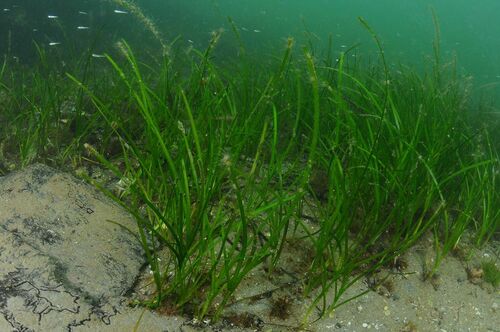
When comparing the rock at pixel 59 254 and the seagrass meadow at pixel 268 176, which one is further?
the seagrass meadow at pixel 268 176

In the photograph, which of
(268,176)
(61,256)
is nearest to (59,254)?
(61,256)

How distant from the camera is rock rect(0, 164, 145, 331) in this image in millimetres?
2088

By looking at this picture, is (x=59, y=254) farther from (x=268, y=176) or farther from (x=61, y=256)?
(x=268, y=176)

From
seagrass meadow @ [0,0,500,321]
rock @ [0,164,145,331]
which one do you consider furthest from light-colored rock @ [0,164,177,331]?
seagrass meadow @ [0,0,500,321]

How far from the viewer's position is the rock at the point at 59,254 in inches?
82.2

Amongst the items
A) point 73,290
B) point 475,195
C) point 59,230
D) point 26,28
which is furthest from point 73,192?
point 26,28

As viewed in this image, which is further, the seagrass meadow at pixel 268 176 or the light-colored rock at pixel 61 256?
the seagrass meadow at pixel 268 176

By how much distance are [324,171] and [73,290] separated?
2.31m

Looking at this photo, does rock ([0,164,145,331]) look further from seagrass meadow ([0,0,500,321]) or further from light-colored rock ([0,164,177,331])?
seagrass meadow ([0,0,500,321])

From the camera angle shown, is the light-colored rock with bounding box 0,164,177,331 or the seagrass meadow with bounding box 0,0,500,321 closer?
the light-colored rock with bounding box 0,164,177,331

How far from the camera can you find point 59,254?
245cm

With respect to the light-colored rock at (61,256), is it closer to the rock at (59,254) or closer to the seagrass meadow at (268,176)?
the rock at (59,254)

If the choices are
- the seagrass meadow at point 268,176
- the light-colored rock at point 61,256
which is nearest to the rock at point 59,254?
the light-colored rock at point 61,256

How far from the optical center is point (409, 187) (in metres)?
3.00
